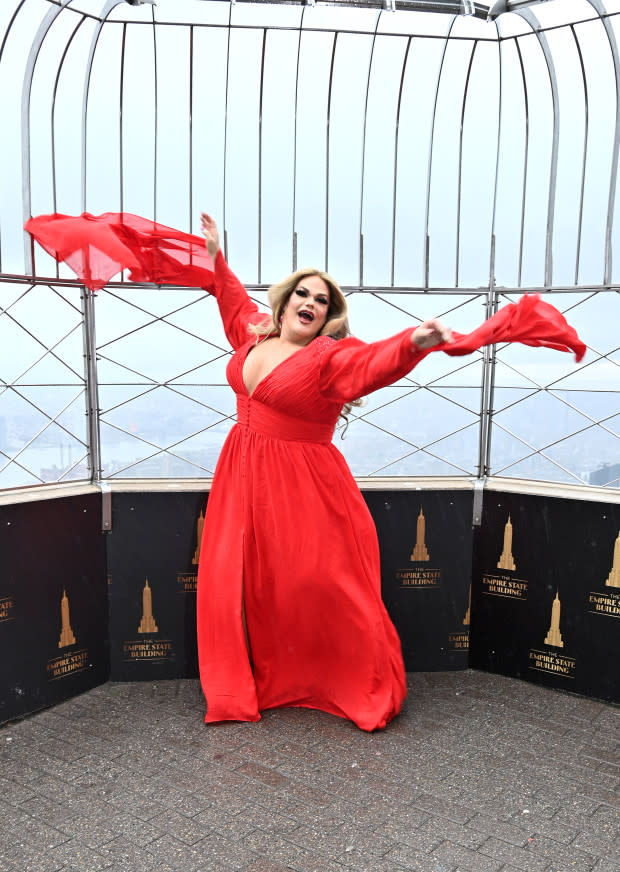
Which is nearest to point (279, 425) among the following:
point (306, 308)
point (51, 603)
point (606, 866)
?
point (306, 308)

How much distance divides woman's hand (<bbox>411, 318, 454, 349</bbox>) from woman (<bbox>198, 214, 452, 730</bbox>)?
0.73 meters

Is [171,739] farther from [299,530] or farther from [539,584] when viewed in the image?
[539,584]

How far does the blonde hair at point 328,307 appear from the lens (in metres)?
3.44

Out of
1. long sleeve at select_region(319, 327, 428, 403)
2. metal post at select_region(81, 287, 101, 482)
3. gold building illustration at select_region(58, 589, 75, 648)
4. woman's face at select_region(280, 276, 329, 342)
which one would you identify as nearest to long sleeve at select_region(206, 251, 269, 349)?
woman's face at select_region(280, 276, 329, 342)

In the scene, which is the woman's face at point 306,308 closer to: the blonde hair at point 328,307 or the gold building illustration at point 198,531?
the blonde hair at point 328,307

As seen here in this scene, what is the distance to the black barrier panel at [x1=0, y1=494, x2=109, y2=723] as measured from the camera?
3.55m

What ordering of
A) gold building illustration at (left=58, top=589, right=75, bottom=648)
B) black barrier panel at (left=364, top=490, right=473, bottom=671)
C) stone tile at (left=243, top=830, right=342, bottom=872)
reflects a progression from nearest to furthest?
1. stone tile at (left=243, top=830, right=342, bottom=872)
2. gold building illustration at (left=58, top=589, right=75, bottom=648)
3. black barrier panel at (left=364, top=490, right=473, bottom=671)

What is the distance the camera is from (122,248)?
332cm

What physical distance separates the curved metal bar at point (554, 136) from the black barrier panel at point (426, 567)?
4.55 ft

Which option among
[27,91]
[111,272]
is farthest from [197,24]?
[111,272]

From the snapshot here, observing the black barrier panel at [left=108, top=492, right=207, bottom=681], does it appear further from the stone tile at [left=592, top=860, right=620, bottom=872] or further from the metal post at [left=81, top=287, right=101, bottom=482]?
the stone tile at [left=592, top=860, right=620, bottom=872]

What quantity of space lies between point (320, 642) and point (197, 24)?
3.23 m

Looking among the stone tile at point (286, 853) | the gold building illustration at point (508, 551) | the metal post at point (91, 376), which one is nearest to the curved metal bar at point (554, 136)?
the gold building illustration at point (508, 551)

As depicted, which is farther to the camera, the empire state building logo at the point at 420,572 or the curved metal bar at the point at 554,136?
the empire state building logo at the point at 420,572
